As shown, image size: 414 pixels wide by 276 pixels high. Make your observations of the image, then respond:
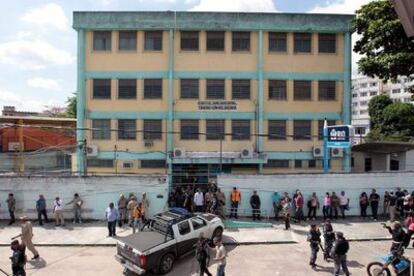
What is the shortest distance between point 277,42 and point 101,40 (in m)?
11.6

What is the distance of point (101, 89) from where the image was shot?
87.4 feet

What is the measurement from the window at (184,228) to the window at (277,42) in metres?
16.0

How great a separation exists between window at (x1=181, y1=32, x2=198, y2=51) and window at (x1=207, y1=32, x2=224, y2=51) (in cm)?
86

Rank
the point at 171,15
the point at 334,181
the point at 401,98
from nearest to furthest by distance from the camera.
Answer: the point at 334,181 < the point at 171,15 < the point at 401,98

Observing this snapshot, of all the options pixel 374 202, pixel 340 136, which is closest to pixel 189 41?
pixel 340 136

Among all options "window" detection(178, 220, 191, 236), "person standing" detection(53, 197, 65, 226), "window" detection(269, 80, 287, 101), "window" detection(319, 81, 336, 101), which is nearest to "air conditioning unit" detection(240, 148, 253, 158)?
"window" detection(269, 80, 287, 101)

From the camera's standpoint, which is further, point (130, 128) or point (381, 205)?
point (130, 128)

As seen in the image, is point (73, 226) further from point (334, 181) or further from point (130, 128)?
point (334, 181)

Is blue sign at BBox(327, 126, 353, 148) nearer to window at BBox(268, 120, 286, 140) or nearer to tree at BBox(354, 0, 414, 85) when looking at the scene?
tree at BBox(354, 0, 414, 85)

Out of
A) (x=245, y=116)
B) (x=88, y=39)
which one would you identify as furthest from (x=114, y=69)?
(x=245, y=116)

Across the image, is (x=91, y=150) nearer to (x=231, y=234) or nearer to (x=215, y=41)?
(x=215, y=41)

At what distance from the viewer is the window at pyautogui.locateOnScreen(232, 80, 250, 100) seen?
26.6 metres

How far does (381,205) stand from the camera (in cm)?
2106

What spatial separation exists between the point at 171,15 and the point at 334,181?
1443 cm
